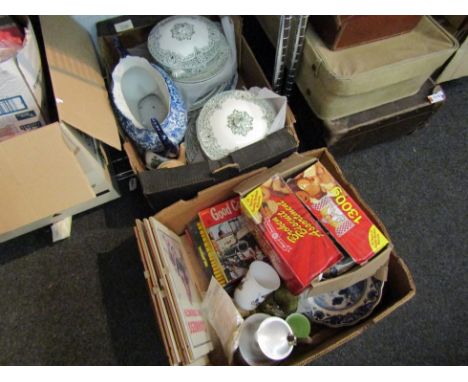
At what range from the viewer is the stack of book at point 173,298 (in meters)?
0.75

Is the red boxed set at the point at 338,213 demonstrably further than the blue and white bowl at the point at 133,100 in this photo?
No

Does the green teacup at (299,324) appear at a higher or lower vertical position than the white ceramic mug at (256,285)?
lower

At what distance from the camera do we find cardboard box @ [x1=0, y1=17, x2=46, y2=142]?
788 mm

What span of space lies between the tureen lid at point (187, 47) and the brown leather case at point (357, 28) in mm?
302

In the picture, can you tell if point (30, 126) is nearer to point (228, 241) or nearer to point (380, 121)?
point (228, 241)

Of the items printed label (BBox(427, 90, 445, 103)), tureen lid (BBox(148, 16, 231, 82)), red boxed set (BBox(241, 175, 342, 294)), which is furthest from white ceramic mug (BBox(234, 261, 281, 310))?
printed label (BBox(427, 90, 445, 103))

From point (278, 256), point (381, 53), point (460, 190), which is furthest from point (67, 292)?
point (460, 190)

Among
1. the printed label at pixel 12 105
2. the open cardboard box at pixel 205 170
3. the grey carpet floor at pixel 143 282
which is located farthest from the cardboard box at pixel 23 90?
the grey carpet floor at pixel 143 282

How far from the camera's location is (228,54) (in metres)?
1.08

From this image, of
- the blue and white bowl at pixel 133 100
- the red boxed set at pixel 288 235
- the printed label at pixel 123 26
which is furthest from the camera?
the printed label at pixel 123 26

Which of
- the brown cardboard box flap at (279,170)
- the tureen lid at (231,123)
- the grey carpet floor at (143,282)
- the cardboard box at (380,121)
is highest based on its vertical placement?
the tureen lid at (231,123)

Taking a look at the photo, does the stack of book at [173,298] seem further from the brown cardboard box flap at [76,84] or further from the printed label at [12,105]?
the printed label at [12,105]

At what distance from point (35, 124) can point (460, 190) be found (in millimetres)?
1399
